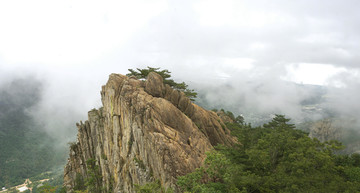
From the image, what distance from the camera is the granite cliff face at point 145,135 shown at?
33.6 metres

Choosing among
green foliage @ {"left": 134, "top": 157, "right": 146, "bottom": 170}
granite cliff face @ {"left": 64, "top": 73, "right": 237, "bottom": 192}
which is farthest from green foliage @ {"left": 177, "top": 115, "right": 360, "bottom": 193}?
green foliage @ {"left": 134, "top": 157, "right": 146, "bottom": 170}

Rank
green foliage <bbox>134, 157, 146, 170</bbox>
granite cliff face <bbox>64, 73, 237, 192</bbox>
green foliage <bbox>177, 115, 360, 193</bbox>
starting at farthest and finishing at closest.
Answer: green foliage <bbox>134, 157, 146, 170</bbox> → granite cliff face <bbox>64, 73, 237, 192</bbox> → green foliage <bbox>177, 115, 360, 193</bbox>

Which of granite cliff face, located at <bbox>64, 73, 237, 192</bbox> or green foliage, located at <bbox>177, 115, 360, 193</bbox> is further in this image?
granite cliff face, located at <bbox>64, 73, 237, 192</bbox>

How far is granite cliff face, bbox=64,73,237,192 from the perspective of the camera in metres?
33.6

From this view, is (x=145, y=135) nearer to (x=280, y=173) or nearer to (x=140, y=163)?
(x=140, y=163)

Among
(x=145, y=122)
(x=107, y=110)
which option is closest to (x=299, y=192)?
(x=145, y=122)

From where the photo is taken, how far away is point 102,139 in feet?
183

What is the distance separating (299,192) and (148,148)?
79.1 ft

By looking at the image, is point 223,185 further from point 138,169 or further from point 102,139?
point 102,139

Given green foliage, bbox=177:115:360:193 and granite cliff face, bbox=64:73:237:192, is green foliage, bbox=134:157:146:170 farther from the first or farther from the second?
green foliage, bbox=177:115:360:193

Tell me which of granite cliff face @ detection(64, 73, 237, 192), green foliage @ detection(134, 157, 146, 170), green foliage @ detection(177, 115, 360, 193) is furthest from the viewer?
green foliage @ detection(134, 157, 146, 170)

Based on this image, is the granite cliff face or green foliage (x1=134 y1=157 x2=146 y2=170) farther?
green foliage (x1=134 y1=157 x2=146 y2=170)

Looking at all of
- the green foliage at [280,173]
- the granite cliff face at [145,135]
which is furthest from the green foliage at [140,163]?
the green foliage at [280,173]

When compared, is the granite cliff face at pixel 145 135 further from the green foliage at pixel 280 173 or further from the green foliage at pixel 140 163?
the green foliage at pixel 280 173
